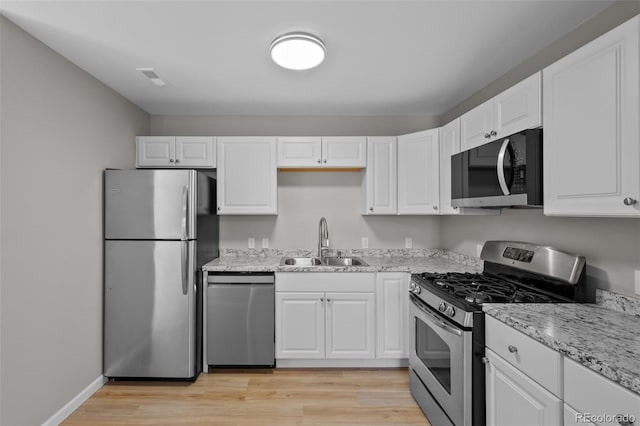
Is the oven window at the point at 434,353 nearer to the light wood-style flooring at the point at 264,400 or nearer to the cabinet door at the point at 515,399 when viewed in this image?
the cabinet door at the point at 515,399

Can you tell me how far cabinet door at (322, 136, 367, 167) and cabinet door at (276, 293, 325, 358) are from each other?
4.30ft

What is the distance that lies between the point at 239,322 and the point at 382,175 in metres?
1.94

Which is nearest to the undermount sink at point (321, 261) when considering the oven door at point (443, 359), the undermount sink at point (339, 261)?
the undermount sink at point (339, 261)

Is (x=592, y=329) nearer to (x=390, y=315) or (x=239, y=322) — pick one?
(x=390, y=315)

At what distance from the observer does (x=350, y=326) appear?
9.62 ft

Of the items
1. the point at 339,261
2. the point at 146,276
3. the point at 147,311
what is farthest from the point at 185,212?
the point at 339,261

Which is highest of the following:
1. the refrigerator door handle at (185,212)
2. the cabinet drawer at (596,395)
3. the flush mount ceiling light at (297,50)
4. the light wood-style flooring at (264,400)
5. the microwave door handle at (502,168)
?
the flush mount ceiling light at (297,50)

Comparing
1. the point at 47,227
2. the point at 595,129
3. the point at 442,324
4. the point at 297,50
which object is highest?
the point at 297,50

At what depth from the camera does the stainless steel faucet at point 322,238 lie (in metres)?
3.44

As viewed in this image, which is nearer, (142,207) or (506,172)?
(506,172)

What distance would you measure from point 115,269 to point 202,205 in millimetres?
855

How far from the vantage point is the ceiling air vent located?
2.47 m

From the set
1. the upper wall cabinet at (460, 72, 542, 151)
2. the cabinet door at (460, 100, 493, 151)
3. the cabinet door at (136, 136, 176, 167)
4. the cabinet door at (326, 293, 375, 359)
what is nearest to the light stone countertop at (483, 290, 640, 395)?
the upper wall cabinet at (460, 72, 542, 151)

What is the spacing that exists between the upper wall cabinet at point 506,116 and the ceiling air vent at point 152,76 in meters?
2.41
